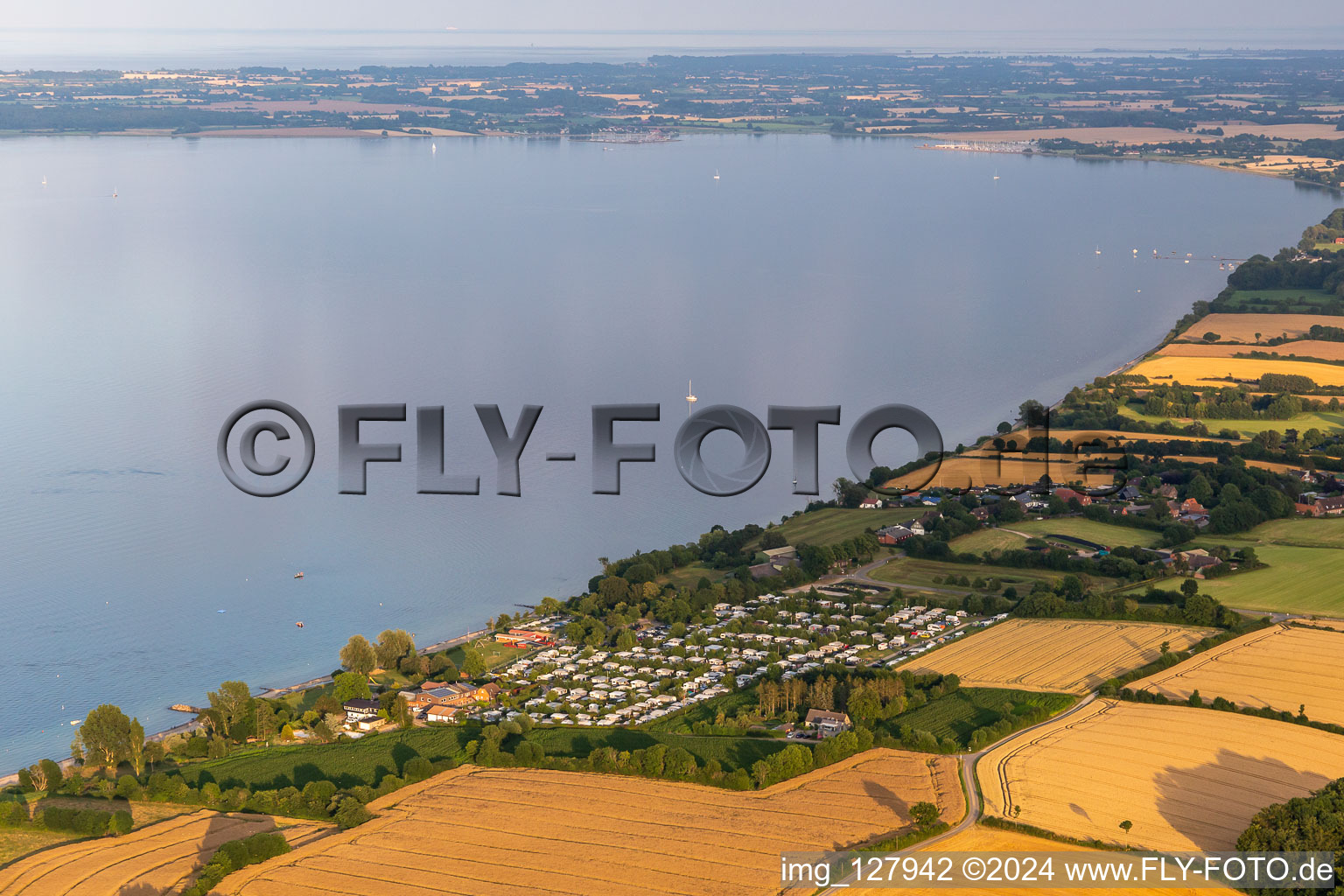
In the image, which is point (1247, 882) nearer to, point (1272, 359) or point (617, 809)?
point (617, 809)

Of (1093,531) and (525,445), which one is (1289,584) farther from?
(525,445)

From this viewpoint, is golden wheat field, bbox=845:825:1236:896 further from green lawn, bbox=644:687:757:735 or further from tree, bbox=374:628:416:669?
tree, bbox=374:628:416:669

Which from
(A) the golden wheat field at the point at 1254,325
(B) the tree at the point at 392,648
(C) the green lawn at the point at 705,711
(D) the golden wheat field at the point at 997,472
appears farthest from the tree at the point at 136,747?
(A) the golden wheat field at the point at 1254,325

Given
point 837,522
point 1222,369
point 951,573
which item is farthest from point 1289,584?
point 1222,369

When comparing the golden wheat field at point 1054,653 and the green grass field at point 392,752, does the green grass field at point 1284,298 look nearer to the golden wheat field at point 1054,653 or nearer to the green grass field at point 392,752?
the golden wheat field at point 1054,653

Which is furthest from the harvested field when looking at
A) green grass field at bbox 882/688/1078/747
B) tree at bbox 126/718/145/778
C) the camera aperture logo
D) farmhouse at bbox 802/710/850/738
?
tree at bbox 126/718/145/778

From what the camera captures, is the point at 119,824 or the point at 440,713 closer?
the point at 119,824
